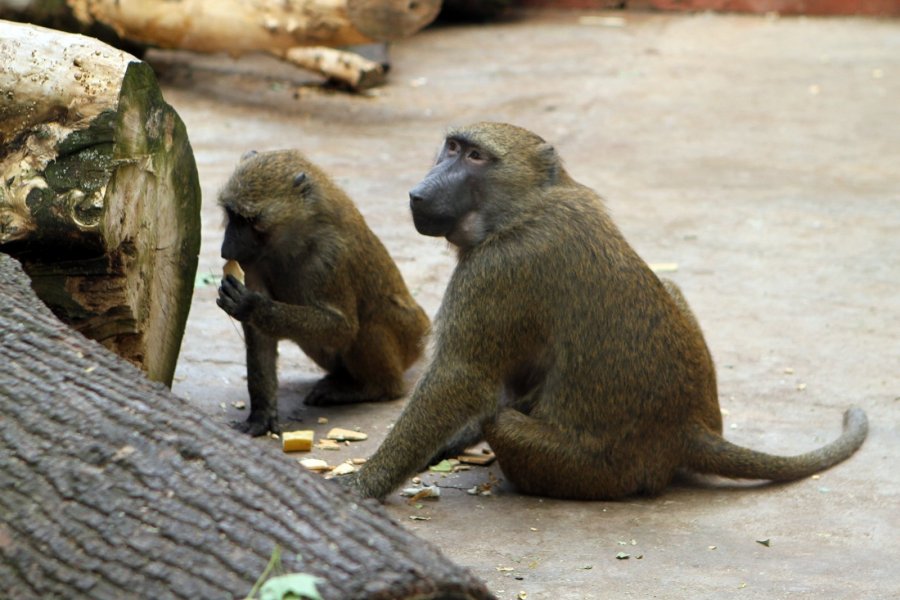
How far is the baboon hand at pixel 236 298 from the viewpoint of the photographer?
5.00m

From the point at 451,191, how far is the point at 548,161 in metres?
0.38

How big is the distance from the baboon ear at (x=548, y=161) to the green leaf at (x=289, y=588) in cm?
247

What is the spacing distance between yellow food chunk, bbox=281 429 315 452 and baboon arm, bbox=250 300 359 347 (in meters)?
0.40

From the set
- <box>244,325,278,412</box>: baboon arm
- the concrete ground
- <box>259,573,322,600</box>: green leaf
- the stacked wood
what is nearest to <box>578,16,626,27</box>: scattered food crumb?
the concrete ground

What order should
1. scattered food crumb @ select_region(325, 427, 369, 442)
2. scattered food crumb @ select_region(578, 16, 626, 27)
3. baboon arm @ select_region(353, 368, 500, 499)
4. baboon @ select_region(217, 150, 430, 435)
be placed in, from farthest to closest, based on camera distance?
scattered food crumb @ select_region(578, 16, 626, 27) → scattered food crumb @ select_region(325, 427, 369, 442) → baboon @ select_region(217, 150, 430, 435) → baboon arm @ select_region(353, 368, 500, 499)

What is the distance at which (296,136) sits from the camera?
34.1 feet

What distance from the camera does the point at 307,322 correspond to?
17.0ft

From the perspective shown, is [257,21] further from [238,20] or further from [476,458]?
[476,458]

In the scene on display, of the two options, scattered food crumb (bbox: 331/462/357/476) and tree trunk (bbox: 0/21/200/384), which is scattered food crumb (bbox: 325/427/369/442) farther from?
tree trunk (bbox: 0/21/200/384)

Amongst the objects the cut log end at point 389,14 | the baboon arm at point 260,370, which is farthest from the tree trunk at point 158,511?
the cut log end at point 389,14

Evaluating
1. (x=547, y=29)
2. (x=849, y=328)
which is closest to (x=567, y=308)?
(x=849, y=328)

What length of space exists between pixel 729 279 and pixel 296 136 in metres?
4.34

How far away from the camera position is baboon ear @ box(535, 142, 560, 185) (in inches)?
183

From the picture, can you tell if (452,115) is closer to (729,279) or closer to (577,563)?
(729,279)
